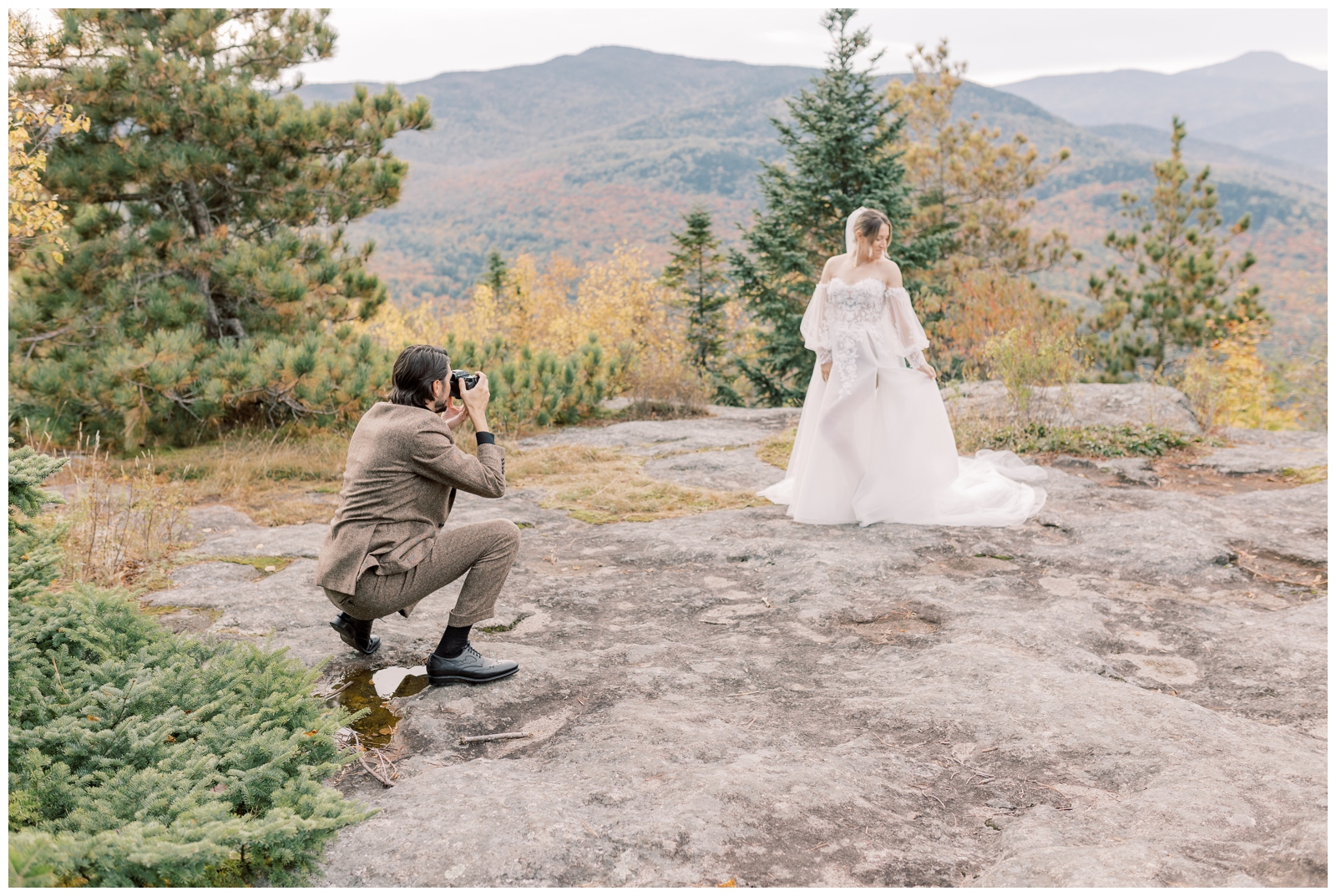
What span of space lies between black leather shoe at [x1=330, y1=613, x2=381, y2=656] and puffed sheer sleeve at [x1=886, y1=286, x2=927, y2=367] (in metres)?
4.40

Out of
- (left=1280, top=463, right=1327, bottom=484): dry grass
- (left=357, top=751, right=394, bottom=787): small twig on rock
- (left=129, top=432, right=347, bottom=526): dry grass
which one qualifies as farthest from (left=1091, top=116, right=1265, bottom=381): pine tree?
(left=357, top=751, right=394, bottom=787): small twig on rock

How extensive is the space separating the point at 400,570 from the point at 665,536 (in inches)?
110

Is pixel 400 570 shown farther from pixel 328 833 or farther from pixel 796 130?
pixel 796 130

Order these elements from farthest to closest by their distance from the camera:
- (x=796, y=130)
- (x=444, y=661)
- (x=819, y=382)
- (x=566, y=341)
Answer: (x=566, y=341)
(x=796, y=130)
(x=819, y=382)
(x=444, y=661)

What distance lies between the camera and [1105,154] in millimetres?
92750

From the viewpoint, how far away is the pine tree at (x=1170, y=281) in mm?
22188

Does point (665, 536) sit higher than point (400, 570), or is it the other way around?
point (400, 570)

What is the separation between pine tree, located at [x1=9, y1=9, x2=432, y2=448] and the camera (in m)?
8.41

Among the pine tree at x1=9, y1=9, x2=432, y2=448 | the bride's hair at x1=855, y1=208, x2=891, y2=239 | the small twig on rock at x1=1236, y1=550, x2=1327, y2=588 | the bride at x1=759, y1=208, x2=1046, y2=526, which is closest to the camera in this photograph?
the small twig on rock at x1=1236, y1=550, x2=1327, y2=588

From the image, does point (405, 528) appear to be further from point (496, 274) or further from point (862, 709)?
point (496, 274)

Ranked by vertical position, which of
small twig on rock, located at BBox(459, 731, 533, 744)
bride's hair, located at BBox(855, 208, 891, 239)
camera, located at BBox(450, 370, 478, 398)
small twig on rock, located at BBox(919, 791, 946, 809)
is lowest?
small twig on rock, located at BBox(459, 731, 533, 744)

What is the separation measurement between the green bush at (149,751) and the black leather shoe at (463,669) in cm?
50

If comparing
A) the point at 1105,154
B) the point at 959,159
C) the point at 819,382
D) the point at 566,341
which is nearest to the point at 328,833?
the point at 819,382

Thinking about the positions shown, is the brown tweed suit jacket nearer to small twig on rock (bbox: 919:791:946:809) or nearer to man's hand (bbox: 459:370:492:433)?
man's hand (bbox: 459:370:492:433)
